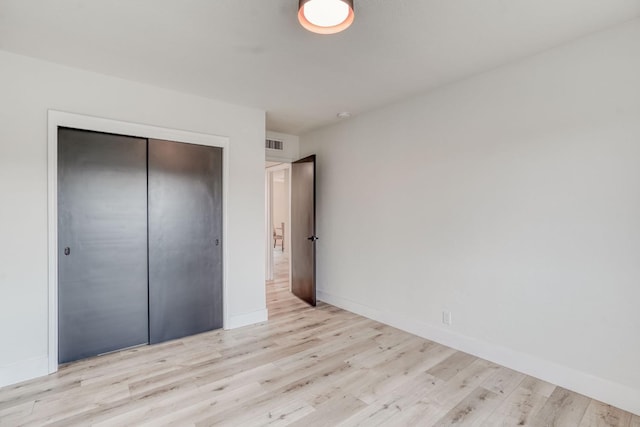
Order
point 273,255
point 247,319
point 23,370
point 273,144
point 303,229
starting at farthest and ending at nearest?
point 273,255 < point 273,144 < point 303,229 < point 247,319 < point 23,370

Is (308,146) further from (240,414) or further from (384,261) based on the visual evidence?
(240,414)

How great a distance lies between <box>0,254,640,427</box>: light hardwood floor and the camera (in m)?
2.02

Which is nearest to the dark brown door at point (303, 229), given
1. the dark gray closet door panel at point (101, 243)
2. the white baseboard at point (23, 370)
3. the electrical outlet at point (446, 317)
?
the electrical outlet at point (446, 317)

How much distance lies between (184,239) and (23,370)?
5.17ft

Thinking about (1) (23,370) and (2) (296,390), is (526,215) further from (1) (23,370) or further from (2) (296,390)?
(1) (23,370)

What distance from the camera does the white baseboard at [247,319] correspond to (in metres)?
3.58

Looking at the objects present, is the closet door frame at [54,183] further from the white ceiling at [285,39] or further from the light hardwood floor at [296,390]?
the white ceiling at [285,39]

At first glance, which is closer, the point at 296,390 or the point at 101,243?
the point at 296,390

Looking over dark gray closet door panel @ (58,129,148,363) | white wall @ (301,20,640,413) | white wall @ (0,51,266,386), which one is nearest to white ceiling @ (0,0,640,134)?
white wall @ (0,51,266,386)

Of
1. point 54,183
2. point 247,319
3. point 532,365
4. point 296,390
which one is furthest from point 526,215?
point 54,183

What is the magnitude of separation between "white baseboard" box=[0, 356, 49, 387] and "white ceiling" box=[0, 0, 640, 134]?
2459 mm

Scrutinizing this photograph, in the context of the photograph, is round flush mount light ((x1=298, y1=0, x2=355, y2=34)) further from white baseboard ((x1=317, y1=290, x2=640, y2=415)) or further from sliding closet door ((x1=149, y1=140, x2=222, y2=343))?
white baseboard ((x1=317, y1=290, x2=640, y2=415))

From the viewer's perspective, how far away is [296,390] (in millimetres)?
2338

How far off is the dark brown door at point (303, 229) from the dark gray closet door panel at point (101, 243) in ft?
6.93
